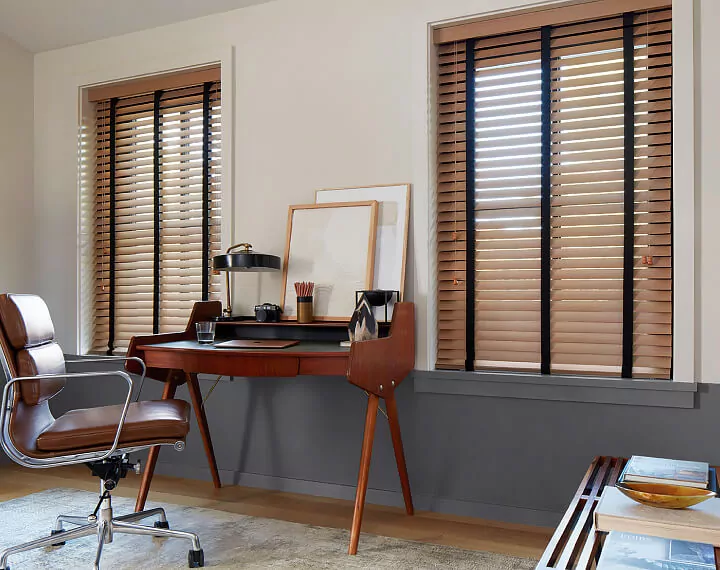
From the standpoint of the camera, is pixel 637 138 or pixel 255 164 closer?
pixel 637 138

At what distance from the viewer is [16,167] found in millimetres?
3963

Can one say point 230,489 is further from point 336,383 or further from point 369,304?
point 369,304

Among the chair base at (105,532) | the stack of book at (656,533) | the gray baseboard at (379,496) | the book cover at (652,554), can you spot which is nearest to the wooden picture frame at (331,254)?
the gray baseboard at (379,496)

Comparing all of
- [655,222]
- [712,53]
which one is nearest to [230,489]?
[655,222]

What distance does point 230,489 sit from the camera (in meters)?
3.35

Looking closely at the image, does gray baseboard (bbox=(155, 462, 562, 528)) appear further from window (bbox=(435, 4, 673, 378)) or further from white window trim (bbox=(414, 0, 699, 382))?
white window trim (bbox=(414, 0, 699, 382))

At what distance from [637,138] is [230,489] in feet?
8.38

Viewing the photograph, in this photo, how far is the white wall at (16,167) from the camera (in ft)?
12.7

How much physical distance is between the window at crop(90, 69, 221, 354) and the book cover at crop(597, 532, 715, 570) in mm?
2725

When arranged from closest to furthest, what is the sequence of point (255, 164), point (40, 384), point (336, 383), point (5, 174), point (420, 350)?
point (40, 384), point (420, 350), point (336, 383), point (255, 164), point (5, 174)

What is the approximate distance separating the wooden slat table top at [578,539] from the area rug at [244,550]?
78cm

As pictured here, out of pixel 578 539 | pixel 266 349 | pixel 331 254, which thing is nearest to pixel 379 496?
pixel 266 349

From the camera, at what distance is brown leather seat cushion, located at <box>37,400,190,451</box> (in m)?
2.19

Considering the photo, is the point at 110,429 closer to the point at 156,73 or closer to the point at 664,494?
the point at 664,494
